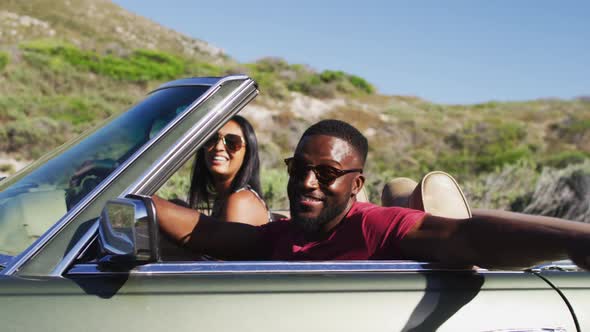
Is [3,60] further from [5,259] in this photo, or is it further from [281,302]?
[281,302]

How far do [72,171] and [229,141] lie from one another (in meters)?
1.13

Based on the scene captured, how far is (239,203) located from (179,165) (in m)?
1.06

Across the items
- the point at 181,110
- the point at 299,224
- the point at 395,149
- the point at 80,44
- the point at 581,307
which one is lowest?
the point at 395,149

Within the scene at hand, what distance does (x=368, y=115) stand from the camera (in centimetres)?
3403

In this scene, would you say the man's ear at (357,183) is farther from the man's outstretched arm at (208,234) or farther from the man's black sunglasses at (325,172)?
the man's outstretched arm at (208,234)

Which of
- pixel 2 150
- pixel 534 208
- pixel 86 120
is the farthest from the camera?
pixel 86 120

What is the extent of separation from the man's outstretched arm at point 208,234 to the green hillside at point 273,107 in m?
7.46

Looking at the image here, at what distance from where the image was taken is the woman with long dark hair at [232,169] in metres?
3.12

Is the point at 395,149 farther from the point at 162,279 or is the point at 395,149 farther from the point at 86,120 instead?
the point at 162,279

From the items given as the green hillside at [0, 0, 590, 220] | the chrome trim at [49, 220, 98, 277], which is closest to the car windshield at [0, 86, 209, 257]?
the chrome trim at [49, 220, 98, 277]

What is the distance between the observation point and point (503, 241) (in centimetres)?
187

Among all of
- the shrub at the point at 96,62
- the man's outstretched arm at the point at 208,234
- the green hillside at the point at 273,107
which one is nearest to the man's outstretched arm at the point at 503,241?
the man's outstretched arm at the point at 208,234

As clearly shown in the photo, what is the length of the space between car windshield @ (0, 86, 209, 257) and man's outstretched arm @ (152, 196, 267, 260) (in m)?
0.28

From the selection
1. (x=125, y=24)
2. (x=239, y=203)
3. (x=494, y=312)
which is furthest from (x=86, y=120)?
(x=125, y=24)
